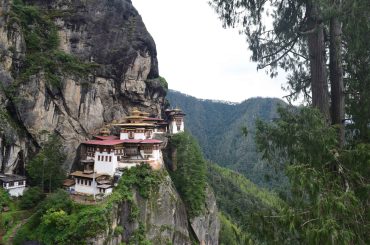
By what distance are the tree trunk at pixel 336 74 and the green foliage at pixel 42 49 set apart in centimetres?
2656

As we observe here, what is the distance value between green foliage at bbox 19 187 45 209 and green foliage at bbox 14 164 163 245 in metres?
1.60

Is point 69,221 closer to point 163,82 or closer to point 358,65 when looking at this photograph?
point 358,65

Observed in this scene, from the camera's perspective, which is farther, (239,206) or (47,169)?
(47,169)

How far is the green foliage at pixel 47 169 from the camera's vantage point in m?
25.9

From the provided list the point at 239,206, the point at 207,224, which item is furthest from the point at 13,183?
the point at 239,206

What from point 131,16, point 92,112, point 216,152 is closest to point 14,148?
point 92,112

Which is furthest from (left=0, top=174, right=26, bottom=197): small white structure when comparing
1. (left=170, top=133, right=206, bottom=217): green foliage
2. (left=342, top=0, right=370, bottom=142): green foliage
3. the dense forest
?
(left=342, top=0, right=370, bottom=142): green foliage

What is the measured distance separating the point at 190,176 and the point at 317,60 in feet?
82.2

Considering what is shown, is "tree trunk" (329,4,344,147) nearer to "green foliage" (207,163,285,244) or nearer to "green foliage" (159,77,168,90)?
"green foliage" (207,163,285,244)

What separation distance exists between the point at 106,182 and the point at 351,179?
21240mm

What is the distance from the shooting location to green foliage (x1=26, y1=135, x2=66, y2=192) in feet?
85.0

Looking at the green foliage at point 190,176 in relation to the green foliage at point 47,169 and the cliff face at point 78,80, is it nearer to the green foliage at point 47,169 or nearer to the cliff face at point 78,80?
the cliff face at point 78,80

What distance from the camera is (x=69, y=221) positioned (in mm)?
20281

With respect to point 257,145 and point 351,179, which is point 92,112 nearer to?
point 257,145
